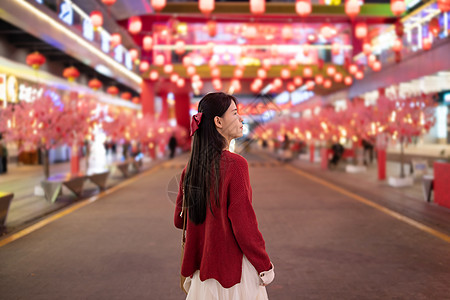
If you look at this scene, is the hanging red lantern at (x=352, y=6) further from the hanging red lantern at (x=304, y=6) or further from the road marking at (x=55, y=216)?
the road marking at (x=55, y=216)

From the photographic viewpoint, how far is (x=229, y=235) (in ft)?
8.09

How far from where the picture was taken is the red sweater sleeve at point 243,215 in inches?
93.1

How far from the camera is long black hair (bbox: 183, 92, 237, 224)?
2.45 metres

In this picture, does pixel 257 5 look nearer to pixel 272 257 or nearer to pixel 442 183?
pixel 442 183

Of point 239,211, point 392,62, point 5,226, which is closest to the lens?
point 239,211

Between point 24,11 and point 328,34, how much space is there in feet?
35.3

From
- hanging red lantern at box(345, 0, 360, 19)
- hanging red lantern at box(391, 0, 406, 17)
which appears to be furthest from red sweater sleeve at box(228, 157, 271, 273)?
hanging red lantern at box(391, 0, 406, 17)

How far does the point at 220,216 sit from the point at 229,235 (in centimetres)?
12

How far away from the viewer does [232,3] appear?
74.2 ft

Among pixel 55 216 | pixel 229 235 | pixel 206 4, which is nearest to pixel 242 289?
pixel 229 235

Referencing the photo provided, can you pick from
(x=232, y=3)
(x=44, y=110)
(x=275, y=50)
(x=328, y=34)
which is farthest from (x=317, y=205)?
(x=232, y=3)

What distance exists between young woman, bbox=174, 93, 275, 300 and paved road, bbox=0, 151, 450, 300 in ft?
1.21

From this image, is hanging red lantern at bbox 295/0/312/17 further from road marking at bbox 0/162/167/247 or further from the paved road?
road marking at bbox 0/162/167/247

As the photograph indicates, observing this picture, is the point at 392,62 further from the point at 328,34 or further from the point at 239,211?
the point at 239,211
